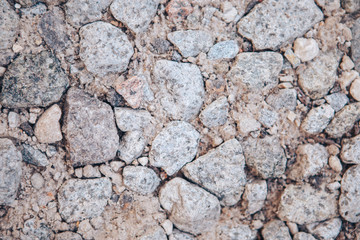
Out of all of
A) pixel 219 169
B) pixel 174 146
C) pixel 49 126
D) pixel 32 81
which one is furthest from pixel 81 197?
pixel 219 169

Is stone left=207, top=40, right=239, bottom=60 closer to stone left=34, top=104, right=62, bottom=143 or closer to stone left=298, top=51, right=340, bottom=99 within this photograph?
stone left=298, top=51, right=340, bottom=99

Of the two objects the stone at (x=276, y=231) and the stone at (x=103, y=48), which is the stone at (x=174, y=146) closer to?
the stone at (x=103, y=48)

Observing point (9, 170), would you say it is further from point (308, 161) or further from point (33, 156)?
point (308, 161)

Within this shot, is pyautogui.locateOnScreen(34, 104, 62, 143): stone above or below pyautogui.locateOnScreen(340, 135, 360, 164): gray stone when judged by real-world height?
above

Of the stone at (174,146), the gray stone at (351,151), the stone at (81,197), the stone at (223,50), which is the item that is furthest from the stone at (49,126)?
the gray stone at (351,151)

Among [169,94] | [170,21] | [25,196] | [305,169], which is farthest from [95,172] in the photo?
[305,169]

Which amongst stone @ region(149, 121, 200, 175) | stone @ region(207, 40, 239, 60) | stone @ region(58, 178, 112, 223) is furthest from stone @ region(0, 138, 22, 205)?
stone @ region(207, 40, 239, 60)
